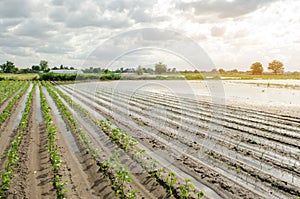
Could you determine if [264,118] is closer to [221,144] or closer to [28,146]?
[221,144]

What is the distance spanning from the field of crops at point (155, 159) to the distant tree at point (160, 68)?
1991 millimetres

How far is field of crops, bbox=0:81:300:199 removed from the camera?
4.36 m

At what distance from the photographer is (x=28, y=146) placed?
22.1ft

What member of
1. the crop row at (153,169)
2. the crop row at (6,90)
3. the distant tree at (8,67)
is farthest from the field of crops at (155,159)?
the distant tree at (8,67)

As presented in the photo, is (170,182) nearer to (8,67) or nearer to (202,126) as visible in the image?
(202,126)

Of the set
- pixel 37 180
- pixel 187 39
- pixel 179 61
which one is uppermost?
pixel 187 39

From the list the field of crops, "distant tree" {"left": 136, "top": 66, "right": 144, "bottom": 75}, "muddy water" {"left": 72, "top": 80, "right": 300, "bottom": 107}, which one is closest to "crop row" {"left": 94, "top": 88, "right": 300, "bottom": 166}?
the field of crops

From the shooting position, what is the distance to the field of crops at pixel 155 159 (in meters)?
4.36

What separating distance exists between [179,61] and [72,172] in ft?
12.7

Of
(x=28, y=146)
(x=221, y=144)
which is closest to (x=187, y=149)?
(x=221, y=144)

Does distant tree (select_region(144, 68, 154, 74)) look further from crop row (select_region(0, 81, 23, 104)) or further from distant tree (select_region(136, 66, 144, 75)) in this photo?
crop row (select_region(0, 81, 23, 104))

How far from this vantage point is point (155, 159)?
5828 millimetres

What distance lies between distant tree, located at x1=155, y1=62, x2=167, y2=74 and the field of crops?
199 centimetres

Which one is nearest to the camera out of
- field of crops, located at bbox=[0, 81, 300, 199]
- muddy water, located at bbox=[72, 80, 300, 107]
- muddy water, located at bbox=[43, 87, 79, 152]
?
field of crops, located at bbox=[0, 81, 300, 199]
